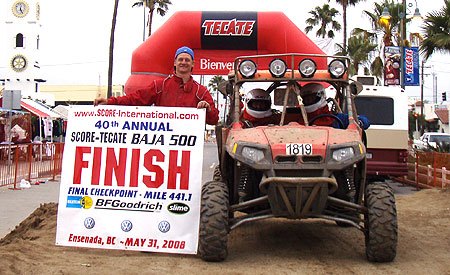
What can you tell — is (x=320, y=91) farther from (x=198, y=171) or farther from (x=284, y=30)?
(x=284, y=30)

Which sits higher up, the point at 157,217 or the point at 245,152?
the point at 245,152

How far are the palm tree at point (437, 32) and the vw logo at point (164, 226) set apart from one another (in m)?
12.9

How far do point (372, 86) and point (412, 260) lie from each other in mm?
8574

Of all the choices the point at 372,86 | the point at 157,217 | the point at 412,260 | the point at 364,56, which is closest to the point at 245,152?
the point at 157,217

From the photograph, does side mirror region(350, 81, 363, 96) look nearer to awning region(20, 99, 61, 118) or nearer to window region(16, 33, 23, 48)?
awning region(20, 99, 61, 118)

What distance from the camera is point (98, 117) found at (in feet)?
21.0

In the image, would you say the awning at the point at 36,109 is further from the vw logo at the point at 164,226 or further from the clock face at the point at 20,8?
the clock face at the point at 20,8

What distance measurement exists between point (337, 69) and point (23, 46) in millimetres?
52910

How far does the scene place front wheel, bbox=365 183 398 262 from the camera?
5887 mm

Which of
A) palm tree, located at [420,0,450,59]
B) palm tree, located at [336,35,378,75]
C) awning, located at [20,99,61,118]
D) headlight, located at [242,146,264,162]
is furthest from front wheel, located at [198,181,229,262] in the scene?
palm tree, located at [336,35,378,75]

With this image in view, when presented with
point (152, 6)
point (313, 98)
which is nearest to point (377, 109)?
point (313, 98)

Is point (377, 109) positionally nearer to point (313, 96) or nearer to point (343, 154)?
point (313, 96)

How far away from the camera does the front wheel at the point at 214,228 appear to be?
586 cm

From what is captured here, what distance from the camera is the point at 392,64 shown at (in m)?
22.7
